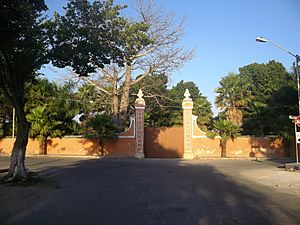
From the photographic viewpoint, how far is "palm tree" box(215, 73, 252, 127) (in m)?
40.5

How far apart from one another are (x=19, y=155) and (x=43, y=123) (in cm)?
1834

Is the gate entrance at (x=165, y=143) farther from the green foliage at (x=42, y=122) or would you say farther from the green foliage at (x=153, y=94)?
the green foliage at (x=42, y=122)

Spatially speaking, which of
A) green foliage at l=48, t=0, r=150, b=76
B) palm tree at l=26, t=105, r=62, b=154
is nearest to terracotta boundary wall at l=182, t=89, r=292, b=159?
palm tree at l=26, t=105, r=62, b=154

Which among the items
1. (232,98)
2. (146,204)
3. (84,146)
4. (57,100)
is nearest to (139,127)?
(84,146)

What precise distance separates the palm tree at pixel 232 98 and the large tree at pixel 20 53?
100 feet

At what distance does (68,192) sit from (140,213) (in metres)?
4.03

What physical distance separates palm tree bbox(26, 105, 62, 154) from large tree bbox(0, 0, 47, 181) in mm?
17200

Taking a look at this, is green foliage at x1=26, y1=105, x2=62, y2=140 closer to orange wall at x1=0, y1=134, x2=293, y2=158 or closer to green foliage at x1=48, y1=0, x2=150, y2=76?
orange wall at x1=0, y1=134, x2=293, y2=158

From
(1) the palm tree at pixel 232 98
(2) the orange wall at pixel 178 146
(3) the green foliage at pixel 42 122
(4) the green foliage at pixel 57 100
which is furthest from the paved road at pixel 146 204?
(1) the palm tree at pixel 232 98

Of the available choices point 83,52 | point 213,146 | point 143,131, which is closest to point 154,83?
point 143,131

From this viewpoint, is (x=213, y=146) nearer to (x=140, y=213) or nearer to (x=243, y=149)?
(x=243, y=149)

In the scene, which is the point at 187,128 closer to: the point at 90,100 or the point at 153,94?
the point at 153,94

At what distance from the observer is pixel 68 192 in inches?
420

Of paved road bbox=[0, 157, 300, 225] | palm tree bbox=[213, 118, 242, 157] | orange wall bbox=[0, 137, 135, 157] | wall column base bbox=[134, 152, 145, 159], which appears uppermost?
palm tree bbox=[213, 118, 242, 157]
